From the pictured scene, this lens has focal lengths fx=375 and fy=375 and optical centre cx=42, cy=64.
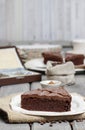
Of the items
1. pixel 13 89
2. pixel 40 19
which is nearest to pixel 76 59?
pixel 13 89

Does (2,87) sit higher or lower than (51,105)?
lower

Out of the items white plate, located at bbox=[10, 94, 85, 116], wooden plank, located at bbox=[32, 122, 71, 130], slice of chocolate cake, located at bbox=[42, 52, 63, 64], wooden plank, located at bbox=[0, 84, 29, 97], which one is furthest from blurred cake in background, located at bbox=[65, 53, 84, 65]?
wooden plank, located at bbox=[32, 122, 71, 130]

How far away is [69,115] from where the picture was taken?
3.90ft

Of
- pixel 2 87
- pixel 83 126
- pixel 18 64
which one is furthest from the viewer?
pixel 18 64

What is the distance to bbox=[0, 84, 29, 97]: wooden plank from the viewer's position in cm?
161

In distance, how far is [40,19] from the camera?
3076mm

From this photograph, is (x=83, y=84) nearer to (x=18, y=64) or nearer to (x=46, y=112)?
(x=18, y=64)

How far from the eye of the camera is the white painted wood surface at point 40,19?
120 inches

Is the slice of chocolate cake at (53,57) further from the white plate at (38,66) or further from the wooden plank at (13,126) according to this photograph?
the wooden plank at (13,126)

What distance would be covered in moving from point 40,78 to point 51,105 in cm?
67

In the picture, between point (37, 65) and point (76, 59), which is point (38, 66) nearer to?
point (37, 65)

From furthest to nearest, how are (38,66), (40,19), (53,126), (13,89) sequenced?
(40,19)
(38,66)
(13,89)
(53,126)

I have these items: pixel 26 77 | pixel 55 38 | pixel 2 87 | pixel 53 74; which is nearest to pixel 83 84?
pixel 53 74

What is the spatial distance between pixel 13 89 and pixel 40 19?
1.48m
